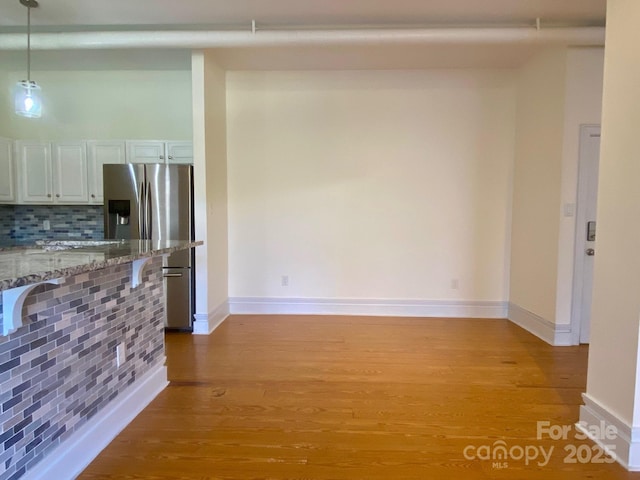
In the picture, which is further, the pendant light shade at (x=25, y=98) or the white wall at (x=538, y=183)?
the white wall at (x=538, y=183)

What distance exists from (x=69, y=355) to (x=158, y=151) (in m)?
2.92

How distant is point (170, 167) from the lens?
369 cm

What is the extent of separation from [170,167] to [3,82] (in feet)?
8.59

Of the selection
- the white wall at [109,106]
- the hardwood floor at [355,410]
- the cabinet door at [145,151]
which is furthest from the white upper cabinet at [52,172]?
the hardwood floor at [355,410]

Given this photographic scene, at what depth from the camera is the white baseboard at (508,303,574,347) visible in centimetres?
345

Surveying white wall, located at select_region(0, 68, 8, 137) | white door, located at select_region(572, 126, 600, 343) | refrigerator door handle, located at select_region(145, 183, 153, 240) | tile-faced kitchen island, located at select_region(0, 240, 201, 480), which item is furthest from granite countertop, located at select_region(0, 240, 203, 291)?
white door, located at select_region(572, 126, 600, 343)

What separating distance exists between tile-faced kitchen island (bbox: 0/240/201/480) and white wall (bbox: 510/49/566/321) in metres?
3.36

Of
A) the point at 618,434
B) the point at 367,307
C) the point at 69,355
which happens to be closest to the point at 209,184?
the point at 367,307

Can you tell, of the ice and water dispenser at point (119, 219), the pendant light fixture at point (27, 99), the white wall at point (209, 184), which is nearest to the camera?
the pendant light fixture at point (27, 99)

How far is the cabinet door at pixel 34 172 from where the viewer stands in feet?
13.5

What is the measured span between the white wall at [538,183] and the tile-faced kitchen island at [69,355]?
3360 mm

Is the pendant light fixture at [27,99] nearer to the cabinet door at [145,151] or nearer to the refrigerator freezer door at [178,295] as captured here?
the cabinet door at [145,151]

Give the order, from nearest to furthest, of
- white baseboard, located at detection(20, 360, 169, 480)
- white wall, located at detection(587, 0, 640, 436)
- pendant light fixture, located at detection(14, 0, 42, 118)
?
white baseboard, located at detection(20, 360, 169, 480) → white wall, located at detection(587, 0, 640, 436) → pendant light fixture, located at detection(14, 0, 42, 118)

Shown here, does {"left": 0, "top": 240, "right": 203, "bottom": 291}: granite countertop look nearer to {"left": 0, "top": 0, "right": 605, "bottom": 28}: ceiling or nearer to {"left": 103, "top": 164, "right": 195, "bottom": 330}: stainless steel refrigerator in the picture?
{"left": 103, "top": 164, "right": 195, "bottom": 330}: stainless steel refrigerator
